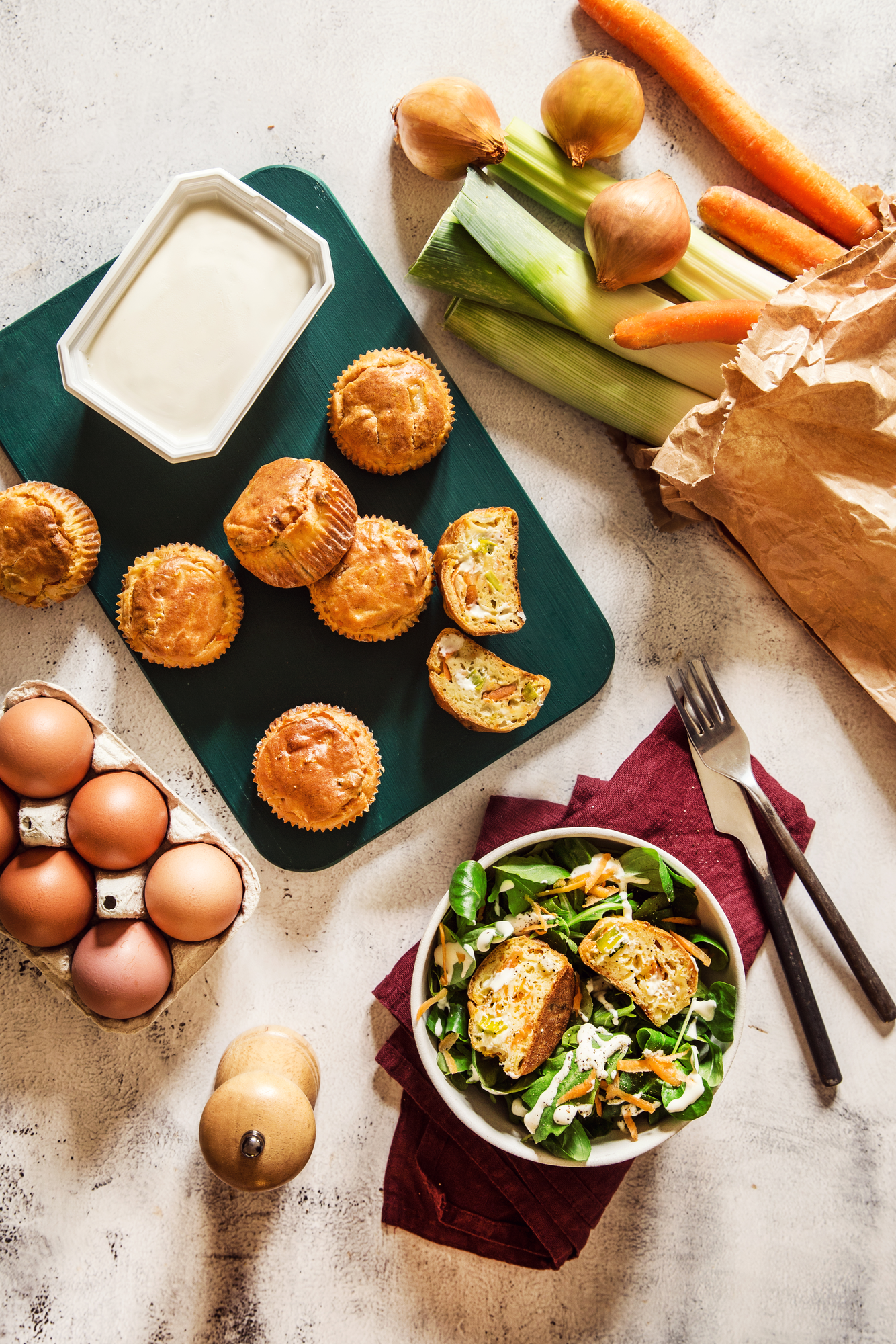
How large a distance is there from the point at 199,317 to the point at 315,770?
1.40 m

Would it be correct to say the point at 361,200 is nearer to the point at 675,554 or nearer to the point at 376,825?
the point at 675,554

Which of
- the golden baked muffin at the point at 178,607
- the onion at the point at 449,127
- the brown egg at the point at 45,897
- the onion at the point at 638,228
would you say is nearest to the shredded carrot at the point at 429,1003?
the brown egg at the point at 45,897

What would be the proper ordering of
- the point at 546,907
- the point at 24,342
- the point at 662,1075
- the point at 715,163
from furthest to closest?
the point at 715,163 < the point at 24,342 < the point at 546,907 < the point at 662,1075

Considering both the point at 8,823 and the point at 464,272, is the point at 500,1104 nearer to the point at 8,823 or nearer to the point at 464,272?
the point at 8,823

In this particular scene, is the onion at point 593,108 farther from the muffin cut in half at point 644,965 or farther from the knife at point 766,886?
the muffin cut in half at point 644,965

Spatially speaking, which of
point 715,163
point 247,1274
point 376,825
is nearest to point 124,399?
point 376,825

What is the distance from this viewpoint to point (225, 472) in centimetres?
258

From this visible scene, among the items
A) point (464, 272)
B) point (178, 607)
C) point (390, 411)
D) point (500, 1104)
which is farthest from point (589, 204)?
point (500, 1104)

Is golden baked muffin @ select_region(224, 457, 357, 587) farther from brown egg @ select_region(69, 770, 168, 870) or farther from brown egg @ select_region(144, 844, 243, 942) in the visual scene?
brown egg @ select_region(144, 844, 243, 942)

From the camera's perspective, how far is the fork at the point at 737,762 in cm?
255

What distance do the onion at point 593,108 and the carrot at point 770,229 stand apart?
1.17 feet

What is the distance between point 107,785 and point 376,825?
32.9 inches

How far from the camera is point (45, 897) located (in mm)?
2197

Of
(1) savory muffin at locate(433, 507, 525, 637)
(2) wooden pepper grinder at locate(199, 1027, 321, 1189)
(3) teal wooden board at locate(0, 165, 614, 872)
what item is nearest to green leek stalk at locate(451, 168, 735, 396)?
(3) teal wooden board at locate(0, 165, 614, 872)
